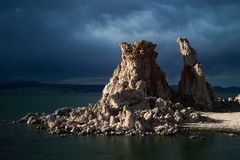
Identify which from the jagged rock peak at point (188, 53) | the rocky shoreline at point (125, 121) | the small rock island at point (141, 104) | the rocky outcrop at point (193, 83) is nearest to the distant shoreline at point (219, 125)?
the small rock island at point (141, 104)

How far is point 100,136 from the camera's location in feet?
228

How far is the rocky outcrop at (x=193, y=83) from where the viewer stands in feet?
320

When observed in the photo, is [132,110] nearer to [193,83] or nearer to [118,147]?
[118,147]

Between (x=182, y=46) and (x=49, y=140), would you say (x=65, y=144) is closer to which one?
(x=49, y=140)

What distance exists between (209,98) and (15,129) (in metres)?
39.7

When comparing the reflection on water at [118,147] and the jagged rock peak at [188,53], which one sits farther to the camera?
the jagged rock peak at [188,53]

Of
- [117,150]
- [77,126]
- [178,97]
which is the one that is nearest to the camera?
[117,150]

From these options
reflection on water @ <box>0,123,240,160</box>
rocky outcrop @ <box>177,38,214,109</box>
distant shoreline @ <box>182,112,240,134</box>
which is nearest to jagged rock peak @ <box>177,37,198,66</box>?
rocky outcrop @ <box>177,38,214,109</box>

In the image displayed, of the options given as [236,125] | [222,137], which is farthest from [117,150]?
[236,125]

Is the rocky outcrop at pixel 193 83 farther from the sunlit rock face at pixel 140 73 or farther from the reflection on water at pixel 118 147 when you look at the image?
the reflection on water at pixel 118 147

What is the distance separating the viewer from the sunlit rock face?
93.6 m

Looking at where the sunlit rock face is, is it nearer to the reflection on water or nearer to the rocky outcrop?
the rocky outcrop

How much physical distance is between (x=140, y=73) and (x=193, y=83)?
Result: 471 inches

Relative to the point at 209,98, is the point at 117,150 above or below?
below
